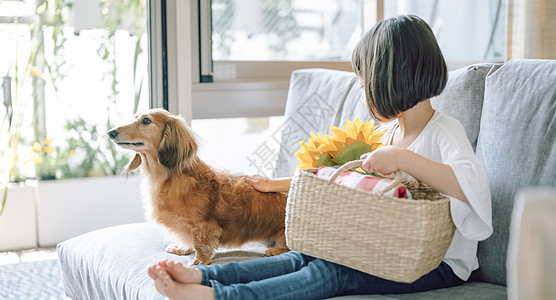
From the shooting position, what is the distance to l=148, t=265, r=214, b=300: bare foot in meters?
1.24

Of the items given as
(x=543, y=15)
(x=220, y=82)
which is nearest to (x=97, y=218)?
(x=220, y=82)

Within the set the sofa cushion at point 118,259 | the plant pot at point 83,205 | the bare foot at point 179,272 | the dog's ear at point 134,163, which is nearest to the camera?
the bare foot at point 179,272

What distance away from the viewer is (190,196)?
1.69 meters

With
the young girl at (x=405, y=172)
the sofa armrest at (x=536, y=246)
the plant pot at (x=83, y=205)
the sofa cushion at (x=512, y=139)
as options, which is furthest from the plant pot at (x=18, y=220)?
the sofa armrest at (x=536, y=246)

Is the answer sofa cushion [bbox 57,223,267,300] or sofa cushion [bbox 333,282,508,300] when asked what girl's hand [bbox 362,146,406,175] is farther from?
sofa cushion [bbox 57,223,267,300]

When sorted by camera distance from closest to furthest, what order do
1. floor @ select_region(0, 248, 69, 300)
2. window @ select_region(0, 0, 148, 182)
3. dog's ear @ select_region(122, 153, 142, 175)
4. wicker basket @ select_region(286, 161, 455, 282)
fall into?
wicker basket @ select_region(286, 161, 455, 282)
dog's ear @ select_region(122, 153, 142, 175)
floor @ select_region(0, 248, 69, 300)
window @ select_region(0, 0, 148, 182)

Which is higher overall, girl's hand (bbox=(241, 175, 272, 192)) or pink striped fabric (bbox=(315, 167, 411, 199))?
pink striped fabric (bbox=(315, 167, 411, 199))

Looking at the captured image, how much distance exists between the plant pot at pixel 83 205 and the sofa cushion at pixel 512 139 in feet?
6.72

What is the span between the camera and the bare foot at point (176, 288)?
1242 mm

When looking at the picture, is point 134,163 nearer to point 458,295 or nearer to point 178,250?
point 178,250

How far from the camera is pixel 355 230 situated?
4.02ft

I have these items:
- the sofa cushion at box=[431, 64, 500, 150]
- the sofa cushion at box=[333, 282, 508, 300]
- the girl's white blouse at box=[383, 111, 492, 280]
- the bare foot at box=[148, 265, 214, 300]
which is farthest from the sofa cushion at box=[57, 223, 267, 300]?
the sofa cushion at box=[431, 64, 500, 150]

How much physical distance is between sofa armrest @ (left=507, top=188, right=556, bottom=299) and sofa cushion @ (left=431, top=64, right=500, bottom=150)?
109cm

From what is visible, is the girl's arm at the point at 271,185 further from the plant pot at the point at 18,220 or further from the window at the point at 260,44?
the plant pot at the point at 18,220
